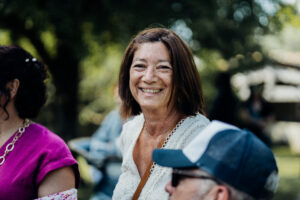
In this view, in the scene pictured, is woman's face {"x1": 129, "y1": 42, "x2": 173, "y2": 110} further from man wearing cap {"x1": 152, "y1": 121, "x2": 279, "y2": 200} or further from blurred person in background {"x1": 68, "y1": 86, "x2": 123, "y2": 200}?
blurred person in background {"x1": 68, "y1": 86, "x2": 123, "y2": 200}

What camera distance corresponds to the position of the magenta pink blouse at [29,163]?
205 centimetres

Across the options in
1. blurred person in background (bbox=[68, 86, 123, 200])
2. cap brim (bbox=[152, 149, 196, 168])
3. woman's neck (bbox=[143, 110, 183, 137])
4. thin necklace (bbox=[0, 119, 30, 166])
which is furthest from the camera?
blurred person in background (bbox=[68, 86, 123, 200])

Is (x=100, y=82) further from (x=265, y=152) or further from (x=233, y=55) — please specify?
(x=265, y=152)

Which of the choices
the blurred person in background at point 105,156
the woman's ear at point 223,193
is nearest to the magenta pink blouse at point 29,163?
the woman's ear at point 223,193

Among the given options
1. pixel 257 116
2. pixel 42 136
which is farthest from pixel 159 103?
pixel 257 116

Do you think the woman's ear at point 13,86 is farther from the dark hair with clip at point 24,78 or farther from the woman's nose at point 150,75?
the woman's nose at point 150,75

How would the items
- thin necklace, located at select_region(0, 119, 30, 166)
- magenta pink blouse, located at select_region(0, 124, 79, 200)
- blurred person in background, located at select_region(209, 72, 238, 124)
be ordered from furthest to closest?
1. blurred person in background, located at select_region(209, 72, 238, 124)
2. thin necklace, located at select_region(0, 119, 30, 166)
3. magenta pink blouse, located at select_region(0, 124, 79, 200)

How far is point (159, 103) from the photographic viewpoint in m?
2.30

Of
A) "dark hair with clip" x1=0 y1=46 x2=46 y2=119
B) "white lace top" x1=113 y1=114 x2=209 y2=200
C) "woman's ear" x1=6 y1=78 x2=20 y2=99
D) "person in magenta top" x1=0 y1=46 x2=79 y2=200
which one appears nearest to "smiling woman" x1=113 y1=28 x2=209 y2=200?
"white lace top" x1=113 y1=114 x2=209 y2=200

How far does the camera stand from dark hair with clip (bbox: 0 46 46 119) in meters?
2.20

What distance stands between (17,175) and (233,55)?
6221 mm

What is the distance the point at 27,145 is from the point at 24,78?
41 cm

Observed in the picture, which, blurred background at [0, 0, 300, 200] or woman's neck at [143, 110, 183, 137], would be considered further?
blurred background at [0, 0, 300, 200]

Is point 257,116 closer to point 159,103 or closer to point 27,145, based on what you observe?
point 159,103
